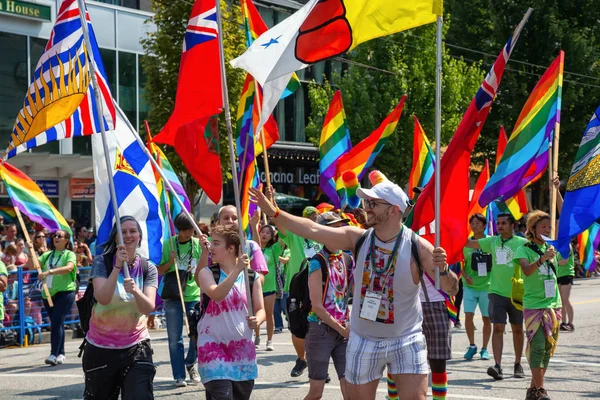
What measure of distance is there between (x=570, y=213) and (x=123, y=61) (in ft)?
75.1

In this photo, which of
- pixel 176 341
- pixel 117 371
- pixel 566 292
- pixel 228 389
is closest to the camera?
pixel 228 389

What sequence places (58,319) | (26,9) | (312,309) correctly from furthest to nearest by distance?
(26,9) < (58,319) < (312,309)

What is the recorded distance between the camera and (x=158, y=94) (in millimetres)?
23969

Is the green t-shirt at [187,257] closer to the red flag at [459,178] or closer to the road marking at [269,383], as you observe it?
the road marking at [269,383]

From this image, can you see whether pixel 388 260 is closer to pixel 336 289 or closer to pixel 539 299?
pixel 336 289

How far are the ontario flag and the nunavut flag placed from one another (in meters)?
1.24

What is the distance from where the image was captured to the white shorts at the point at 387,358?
19.9 feet

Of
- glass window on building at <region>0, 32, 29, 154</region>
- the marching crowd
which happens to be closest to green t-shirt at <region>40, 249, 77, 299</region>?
the marching crowd

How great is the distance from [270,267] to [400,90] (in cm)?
1962

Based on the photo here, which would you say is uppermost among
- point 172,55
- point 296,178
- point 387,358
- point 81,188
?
point 172,55

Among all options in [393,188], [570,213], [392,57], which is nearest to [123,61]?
[392,57]

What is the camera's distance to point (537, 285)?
9.41 meters

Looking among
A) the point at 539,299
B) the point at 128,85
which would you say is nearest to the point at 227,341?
the point at 539,299

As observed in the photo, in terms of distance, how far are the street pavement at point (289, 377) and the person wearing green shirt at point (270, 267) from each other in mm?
321
